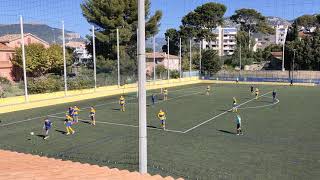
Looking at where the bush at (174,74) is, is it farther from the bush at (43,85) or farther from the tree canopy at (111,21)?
the bush at (43,85)

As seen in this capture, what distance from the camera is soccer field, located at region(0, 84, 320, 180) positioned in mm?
16797

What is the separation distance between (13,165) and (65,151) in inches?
286

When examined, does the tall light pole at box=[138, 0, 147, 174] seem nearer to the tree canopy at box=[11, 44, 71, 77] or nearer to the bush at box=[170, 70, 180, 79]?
the tree canopy at box=[11, 44, 71, 77]

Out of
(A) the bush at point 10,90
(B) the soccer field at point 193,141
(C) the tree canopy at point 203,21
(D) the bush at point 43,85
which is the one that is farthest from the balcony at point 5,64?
(C) the tree canopy at point 203,21

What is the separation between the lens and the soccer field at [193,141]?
55.1 feet

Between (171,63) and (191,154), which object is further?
(171,63)

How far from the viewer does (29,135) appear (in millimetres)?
24453

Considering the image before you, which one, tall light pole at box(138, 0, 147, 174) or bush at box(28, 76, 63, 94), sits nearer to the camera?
tall light pole at box(138, 0, 147, 174)

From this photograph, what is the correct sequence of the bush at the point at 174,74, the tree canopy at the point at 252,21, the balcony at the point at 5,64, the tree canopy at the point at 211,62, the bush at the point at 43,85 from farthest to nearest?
the tree canopy at the point at 252,21
the tree canopy at the point at 211,62
the bush at the point at 174,74
the balcony at the point at 5,64
the bush at the point at 43,85

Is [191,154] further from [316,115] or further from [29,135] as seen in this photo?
[316,115]

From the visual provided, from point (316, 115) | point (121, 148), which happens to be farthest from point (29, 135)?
point (316, 115)

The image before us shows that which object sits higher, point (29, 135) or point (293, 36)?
point (293, 36)

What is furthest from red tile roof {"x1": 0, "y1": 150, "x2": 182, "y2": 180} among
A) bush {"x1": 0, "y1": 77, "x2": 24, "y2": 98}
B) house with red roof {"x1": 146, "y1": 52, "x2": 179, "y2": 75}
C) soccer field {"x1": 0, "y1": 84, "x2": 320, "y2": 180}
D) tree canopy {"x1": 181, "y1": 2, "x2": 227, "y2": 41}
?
tree canopy {"x1": 181, "y1": 2, "x2": 227, "y2": 41}

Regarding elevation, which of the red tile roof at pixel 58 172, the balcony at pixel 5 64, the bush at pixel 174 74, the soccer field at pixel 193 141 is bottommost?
the soccer field at pixel 193 141
